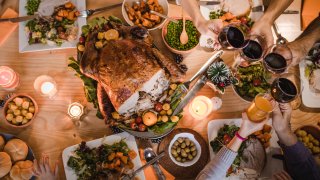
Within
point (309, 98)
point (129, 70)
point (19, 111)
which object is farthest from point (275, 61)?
point (19, 111)

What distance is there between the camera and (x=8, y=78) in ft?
5.41

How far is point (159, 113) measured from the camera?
5.23 feet

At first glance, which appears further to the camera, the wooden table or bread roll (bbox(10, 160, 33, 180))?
the wooden table

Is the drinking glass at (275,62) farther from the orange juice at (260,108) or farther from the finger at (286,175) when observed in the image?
the finger at (286,175)

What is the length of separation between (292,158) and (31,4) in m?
1.67

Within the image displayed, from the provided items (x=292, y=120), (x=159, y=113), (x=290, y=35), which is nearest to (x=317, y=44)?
(x=290, y=35)

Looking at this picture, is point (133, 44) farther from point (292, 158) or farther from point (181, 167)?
point (292, 158)

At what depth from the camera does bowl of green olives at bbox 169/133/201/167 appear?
63.3 inches

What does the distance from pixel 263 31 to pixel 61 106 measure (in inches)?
47.7

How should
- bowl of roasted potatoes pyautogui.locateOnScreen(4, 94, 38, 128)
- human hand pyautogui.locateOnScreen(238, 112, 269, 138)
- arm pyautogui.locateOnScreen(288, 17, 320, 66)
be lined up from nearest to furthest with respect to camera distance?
human hand pyautogui.locateOnScreen(238, 112, 269, 138)
bowl of roasted potatoes pyautogui.locateOnScreen(4, 94, 38, 128)
arm pyautogui.locateOnScreen(288, 17, 320, 66)

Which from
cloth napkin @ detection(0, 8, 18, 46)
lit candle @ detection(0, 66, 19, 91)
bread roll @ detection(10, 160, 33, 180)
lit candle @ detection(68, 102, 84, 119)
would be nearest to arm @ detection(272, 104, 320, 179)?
lit candle @ detection(68, 102, 84, 119)

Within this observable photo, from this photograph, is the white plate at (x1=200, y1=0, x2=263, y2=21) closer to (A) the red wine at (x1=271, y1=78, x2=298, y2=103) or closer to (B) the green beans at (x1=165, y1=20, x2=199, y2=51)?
(B) the green beans at (x1=165, y1=20, x2=199, y2=51)

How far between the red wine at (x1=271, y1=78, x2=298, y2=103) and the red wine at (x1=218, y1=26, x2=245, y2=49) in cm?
27

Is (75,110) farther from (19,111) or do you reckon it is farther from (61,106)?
(19,111)
